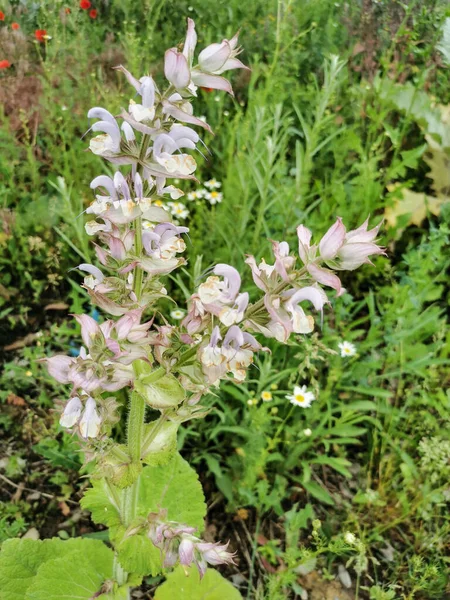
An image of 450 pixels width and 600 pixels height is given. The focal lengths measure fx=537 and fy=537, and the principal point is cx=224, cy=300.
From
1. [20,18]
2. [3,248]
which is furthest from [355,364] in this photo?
[20,18]

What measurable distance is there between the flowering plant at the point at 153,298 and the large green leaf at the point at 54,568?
1 centimetres

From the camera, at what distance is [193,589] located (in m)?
2.00

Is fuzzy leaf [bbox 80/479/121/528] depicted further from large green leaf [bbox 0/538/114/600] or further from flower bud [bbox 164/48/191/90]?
flower bud [bbox 164/48/191/90]

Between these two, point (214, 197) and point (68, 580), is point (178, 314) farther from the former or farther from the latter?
point (68, 580)

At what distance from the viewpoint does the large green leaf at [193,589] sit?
6.53 feet

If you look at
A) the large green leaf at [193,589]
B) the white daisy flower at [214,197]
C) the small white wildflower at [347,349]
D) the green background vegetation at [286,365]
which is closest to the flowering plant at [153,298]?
the large green leaf at [193,589]

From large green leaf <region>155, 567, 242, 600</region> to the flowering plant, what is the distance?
1.42 feet

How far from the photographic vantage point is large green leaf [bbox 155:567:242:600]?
199 centimetres

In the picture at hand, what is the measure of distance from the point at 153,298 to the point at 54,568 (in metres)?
0.99

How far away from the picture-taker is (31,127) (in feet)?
12.5

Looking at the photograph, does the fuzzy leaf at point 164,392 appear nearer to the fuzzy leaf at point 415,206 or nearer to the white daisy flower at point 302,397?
the white daisy flower at point 302,397

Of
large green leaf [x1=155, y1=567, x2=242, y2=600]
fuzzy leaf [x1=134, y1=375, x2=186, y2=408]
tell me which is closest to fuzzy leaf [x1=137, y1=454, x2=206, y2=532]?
large green leaf [x1=155, y1=567, x2=242, y2=600]

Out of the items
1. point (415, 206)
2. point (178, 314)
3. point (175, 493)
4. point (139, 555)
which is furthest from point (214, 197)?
point (139, 555)

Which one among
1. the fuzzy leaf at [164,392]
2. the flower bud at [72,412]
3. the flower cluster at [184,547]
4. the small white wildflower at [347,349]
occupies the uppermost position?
the flower bud at [72,412]
